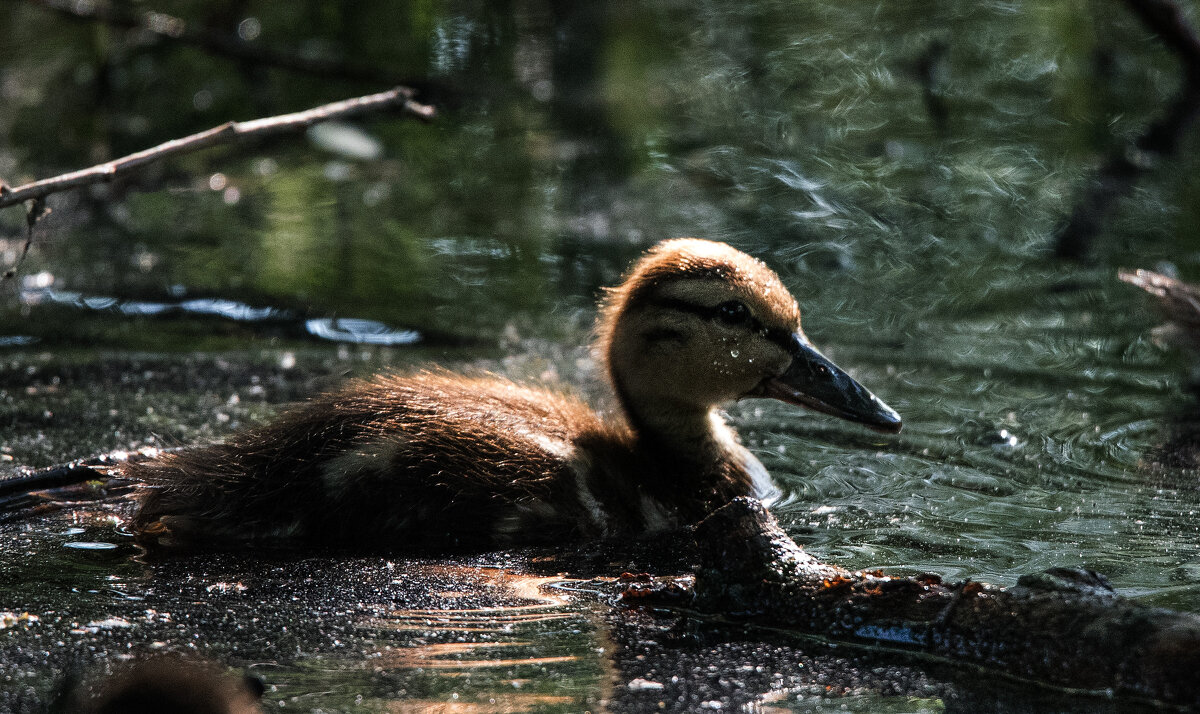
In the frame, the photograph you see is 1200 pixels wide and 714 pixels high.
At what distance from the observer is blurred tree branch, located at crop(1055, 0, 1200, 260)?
25.7ft

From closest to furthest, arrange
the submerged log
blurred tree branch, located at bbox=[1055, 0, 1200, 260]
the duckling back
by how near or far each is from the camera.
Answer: the submerged log, the duckling back, blurred tree branch, located at bbox=[1055, 0, 1200, 260]

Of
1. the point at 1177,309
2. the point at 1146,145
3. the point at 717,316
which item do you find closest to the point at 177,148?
the point at 717,316

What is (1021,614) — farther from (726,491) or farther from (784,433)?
(784,433)

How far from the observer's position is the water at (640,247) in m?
3.97

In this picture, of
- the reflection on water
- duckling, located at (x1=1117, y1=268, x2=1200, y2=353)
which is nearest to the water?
the reflection on water

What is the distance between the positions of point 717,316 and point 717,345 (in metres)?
0.09

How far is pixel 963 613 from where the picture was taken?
3.00m

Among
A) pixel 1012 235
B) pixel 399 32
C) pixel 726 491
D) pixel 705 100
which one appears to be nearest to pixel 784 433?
pixel 726 491

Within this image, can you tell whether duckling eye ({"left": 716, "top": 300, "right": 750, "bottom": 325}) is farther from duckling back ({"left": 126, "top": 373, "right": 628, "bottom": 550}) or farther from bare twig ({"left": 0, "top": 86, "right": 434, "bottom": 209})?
bare twig ({"left": 0, "top": 86, "right": 434, "bottom": 209})

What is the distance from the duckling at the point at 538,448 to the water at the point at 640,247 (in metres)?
0.27

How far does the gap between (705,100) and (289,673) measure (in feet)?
27.2

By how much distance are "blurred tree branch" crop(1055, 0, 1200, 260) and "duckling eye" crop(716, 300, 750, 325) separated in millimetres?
3653

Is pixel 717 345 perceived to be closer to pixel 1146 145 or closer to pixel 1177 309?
pixel 1177 309

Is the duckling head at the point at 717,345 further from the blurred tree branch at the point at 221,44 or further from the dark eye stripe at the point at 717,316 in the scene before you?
the blurred tree branch at the point at 221,44
